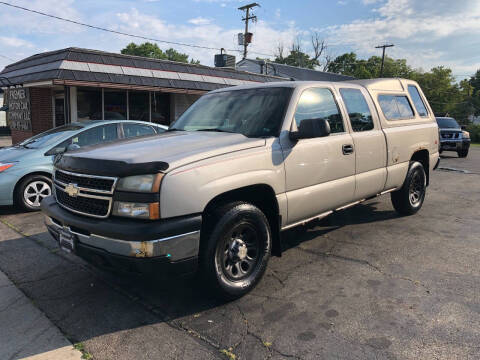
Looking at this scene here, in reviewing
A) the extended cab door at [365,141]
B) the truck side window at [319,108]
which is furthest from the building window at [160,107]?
the truck side window at [319,108]

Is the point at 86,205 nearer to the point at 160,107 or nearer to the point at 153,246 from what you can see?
the point at 153,246

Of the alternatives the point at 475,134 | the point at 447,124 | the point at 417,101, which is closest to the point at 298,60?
the point at 475,134

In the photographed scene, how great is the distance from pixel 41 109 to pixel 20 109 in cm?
148

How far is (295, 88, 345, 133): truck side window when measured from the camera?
396cm

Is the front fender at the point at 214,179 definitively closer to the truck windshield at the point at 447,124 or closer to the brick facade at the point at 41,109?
the brick facade at the point at 41,109

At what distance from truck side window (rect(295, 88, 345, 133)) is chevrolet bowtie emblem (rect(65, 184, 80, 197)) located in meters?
2.11

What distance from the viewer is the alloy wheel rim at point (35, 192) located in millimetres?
6336

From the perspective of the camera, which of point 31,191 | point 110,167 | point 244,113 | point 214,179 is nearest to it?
point 110,167

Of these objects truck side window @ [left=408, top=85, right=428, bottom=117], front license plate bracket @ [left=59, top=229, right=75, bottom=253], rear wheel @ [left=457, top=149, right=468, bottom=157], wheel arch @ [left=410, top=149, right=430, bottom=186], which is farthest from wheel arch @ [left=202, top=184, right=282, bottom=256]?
rear wheel @ [left=457, top=149, right=468, bottom=157]

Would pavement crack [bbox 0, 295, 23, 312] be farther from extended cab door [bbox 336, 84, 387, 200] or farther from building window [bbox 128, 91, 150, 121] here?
building window [bbox 128, 91, 150, 121]

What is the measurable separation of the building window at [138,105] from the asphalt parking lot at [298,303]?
943 cm

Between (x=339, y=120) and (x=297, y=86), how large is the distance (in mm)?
718

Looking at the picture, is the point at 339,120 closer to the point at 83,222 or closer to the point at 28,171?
the point at 83,222

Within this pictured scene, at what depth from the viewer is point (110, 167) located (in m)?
2.90
